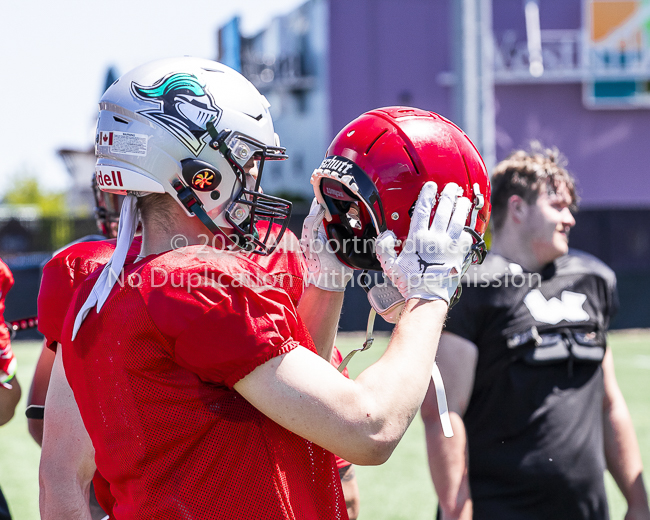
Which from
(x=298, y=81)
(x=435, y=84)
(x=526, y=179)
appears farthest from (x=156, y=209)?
(x=298, y=81)

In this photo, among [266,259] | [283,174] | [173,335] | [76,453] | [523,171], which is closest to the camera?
[173,335]

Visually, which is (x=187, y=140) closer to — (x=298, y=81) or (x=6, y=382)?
(x=6, y=382)

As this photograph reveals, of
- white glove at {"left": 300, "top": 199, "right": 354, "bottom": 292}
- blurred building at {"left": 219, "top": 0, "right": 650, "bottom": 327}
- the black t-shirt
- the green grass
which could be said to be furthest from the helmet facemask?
blurred building at {"left": 219, "top": 0, "right": 650, "bottom": 327}

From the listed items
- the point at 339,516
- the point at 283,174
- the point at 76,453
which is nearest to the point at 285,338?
the point at 339,516

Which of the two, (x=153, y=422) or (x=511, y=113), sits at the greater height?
(x=511, y=113)

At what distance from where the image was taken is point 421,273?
1581 millimetres

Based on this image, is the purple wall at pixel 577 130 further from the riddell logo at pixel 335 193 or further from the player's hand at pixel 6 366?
the riddell logo at pixel 335 193

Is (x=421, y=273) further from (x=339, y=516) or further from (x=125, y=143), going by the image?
(x=125, y=143)

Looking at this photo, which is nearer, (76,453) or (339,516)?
(339,516)

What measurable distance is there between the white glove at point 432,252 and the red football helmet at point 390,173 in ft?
0.21

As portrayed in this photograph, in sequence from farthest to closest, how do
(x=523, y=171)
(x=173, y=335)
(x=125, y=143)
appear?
(x=523, y=171) < (x=125, y=143) < (x=173, y=335)

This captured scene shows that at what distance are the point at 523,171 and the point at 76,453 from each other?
2076mm

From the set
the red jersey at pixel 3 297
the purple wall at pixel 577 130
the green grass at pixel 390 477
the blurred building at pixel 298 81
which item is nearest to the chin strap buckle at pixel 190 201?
the red jersey at pixel 3 297

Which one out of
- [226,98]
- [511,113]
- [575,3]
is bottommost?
[226,98]
